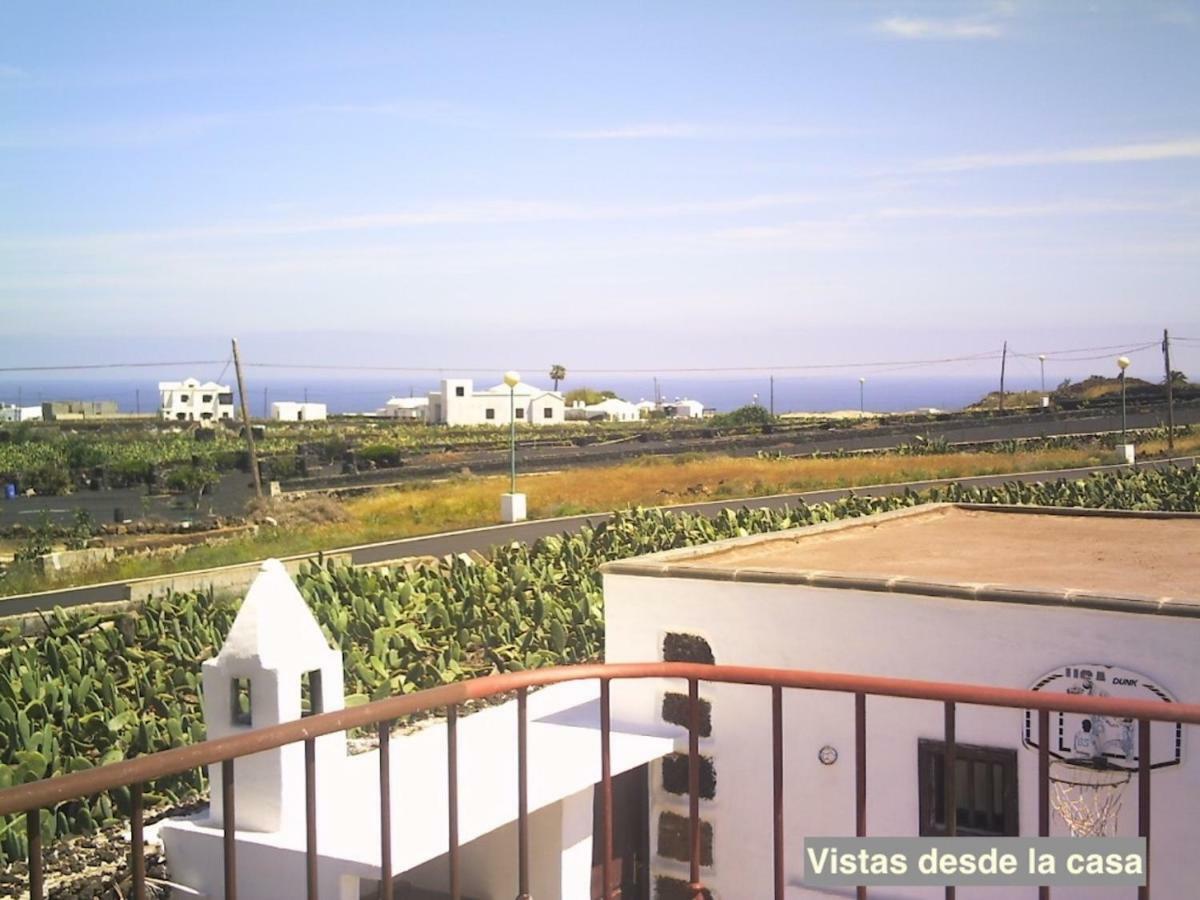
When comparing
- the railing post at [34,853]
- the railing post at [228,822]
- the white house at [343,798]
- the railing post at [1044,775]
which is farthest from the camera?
the white house at [343,798]

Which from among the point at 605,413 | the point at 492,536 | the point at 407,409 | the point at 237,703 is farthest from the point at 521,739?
the point at 407,409

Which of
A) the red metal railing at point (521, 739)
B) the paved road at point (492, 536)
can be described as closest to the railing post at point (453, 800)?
the red metal railing at point (521, 739)

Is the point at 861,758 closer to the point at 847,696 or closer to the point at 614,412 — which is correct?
the point at 847,696

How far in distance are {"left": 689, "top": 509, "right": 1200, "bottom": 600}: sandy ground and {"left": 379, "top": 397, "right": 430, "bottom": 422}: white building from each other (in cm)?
9620

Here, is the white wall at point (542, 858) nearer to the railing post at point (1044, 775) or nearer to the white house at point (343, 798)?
the white house at point (343, 798)

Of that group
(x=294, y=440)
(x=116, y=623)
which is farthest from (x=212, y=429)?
(x=116, y=623)

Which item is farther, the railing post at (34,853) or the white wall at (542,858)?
the white wall at (542,858)

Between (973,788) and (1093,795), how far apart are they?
93cm

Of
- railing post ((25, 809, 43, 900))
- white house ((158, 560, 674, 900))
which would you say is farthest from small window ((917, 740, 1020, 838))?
railing post ((25, 809, 43, 900))

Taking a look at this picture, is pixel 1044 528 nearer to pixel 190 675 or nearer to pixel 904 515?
pixel 904 515

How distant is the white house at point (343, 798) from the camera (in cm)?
775

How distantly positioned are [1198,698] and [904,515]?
8.01 meters

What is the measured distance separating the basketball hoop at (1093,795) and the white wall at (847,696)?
4.0 inches

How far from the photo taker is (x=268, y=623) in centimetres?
828
